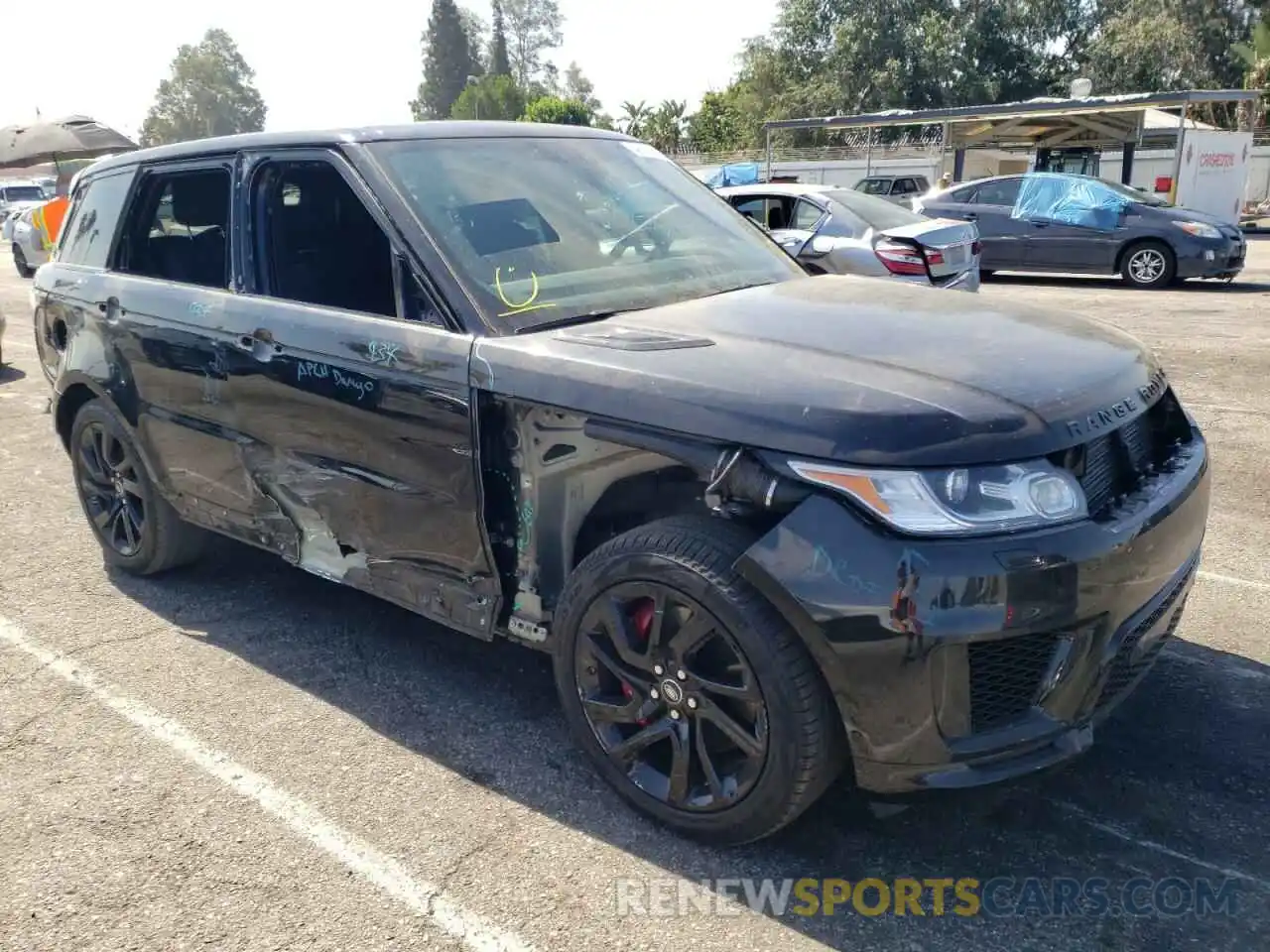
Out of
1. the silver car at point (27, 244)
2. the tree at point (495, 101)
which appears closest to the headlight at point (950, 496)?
the silver car at point (27, 244)

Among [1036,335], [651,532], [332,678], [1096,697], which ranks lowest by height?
[332,678]

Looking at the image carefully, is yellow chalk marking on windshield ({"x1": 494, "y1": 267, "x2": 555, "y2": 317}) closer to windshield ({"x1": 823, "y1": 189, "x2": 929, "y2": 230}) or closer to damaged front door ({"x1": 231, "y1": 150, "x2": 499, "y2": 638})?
damaged front door ({"x1": 231, "y1": 150, "x2": 499, "y2": 638})

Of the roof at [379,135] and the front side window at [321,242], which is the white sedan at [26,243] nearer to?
the roof at [379,135]

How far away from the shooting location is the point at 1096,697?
2.50m

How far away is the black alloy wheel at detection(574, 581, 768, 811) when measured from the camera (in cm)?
256

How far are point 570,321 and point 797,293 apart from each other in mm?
793

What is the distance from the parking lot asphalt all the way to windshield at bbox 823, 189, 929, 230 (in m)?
6.08

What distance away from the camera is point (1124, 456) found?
2.71 metres

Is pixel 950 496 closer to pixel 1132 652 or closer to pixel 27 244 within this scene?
pixel 1132 652

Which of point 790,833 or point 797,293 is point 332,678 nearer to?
point 790,833

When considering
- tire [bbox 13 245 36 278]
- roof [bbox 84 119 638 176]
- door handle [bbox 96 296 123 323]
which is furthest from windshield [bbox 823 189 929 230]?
tire [bbox 13 245 36 278]

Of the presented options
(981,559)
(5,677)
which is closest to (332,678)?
(5,677)

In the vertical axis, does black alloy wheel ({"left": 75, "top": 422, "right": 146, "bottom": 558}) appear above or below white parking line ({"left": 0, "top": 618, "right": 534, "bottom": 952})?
above

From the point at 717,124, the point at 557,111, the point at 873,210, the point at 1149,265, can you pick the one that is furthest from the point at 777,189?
the point at 557,111
